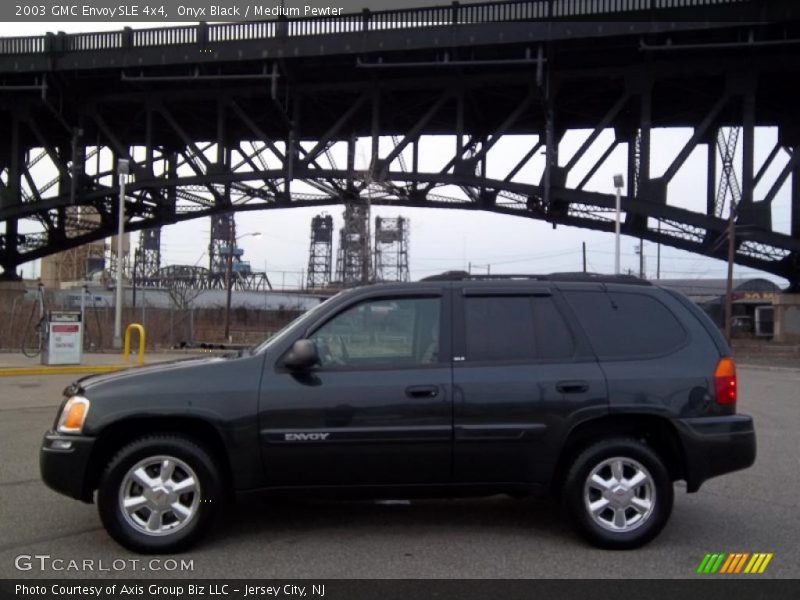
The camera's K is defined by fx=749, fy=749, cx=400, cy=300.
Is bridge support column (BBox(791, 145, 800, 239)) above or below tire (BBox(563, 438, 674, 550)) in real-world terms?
above

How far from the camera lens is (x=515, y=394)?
16.9ft

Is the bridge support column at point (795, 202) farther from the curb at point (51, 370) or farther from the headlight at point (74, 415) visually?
the headlight at point (74, 415)

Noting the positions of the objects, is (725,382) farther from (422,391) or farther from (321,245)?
(321,245)

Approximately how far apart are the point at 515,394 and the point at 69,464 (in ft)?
9.92

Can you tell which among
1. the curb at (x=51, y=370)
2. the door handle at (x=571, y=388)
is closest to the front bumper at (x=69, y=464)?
the door handle at (x=571, y=388)

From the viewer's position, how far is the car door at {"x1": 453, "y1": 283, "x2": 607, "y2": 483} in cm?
512

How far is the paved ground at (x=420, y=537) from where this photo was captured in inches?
188

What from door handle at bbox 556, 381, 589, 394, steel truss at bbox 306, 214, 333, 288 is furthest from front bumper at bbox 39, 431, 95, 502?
steel truss at bbox 306, 214, 333, 288

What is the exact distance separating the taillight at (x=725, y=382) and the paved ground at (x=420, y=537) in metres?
1.05

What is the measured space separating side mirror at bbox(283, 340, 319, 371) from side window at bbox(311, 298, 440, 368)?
20 centimetres
